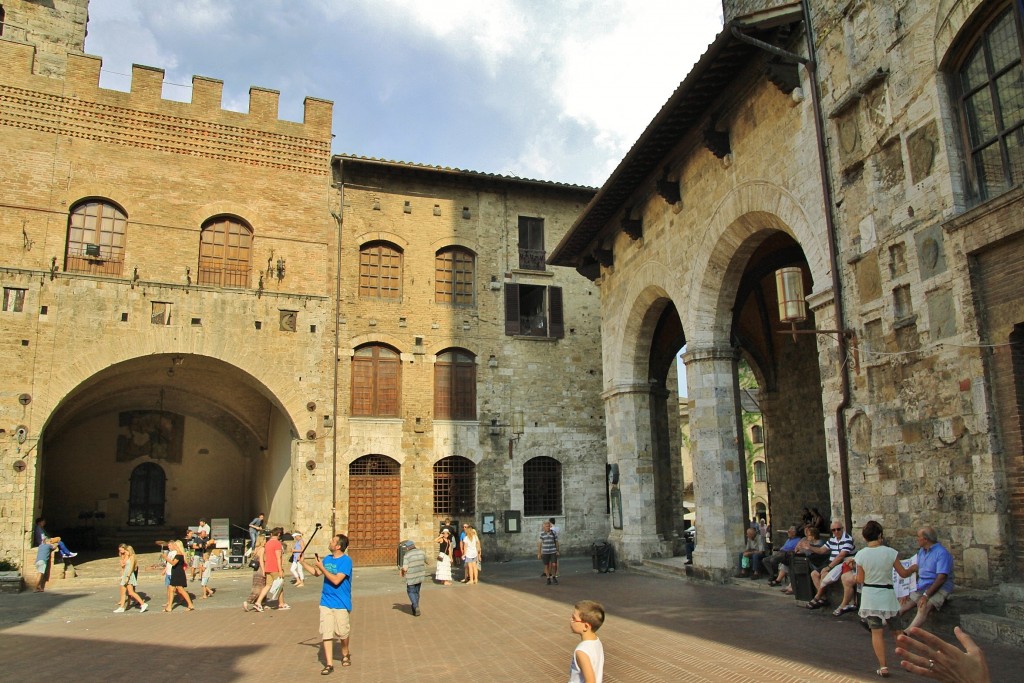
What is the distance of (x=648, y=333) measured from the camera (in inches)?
691

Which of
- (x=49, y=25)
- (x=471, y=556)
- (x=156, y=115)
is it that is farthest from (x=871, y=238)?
(x=49, y=25)

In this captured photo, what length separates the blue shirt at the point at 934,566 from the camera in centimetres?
758

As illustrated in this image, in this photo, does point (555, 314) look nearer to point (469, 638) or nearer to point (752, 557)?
point (752, 557)

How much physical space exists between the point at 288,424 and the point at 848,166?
1638 centimetres

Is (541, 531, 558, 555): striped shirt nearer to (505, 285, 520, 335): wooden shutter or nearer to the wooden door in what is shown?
the wooden door

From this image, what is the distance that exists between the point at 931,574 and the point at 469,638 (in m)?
5.45

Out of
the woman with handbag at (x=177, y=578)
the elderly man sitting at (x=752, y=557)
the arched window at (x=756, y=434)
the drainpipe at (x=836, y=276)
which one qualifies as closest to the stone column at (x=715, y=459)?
the elderly man sitting at (x=752, y=557)

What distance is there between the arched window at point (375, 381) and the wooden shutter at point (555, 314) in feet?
16.6

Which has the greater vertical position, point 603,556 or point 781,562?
point 781,562

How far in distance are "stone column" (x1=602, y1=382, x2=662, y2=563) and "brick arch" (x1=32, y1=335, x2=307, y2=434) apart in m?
8.41

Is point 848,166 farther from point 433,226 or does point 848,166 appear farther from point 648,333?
point 433,226

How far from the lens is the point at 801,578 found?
34.5 ft

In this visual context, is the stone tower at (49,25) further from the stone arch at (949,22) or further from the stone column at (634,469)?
the stone arch at (949,22)

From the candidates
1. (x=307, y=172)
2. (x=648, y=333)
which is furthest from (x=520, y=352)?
(x=307, y=172)
